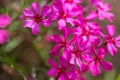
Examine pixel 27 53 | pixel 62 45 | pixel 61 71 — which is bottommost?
pixel 27 53

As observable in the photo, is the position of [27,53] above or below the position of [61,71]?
below

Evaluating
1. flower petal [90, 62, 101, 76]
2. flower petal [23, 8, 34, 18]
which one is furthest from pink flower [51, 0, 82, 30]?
flower petal [90, 62, 101, 76]

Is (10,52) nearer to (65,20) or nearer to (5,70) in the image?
(5,70)

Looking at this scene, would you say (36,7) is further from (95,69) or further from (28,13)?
(95,69)

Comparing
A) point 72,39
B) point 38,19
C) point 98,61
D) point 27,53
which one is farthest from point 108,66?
point 27,53

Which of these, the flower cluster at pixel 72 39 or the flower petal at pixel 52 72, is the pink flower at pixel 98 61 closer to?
the flower cluster at pixel 72 39

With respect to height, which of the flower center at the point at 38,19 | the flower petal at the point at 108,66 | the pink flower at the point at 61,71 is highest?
the flower center at the point at 38,19

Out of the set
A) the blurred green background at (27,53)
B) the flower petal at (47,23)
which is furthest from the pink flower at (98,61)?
the blurred green background at (27,53)

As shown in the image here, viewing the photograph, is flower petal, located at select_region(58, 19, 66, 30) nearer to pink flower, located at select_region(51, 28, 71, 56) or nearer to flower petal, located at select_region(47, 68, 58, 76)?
pink flower, located at select_region(51, 28, 71, 56)
